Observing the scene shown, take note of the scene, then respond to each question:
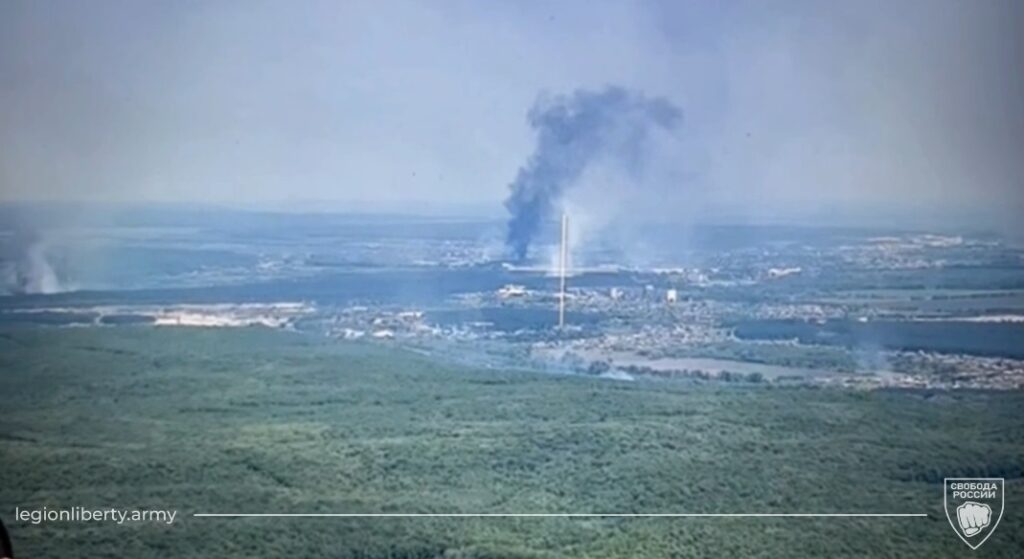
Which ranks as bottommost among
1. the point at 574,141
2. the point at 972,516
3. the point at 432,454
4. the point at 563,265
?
the point at 972,516

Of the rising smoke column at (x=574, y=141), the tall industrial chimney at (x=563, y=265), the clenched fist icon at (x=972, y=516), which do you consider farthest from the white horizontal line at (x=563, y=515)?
the rising smoke column at (x=574, y=141)

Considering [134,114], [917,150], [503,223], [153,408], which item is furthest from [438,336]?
[917,150]

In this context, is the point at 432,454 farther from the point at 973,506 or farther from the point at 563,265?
the point at 973,506

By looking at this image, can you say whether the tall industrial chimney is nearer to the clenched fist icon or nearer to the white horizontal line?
the white horizontal line

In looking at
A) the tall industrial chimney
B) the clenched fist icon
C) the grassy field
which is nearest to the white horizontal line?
the grassy field

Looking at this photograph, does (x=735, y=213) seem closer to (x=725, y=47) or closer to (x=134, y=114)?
(x=725, y=47)

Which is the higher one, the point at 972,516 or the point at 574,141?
the point at 574,141

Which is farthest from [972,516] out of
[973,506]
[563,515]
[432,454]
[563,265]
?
[432,454]
